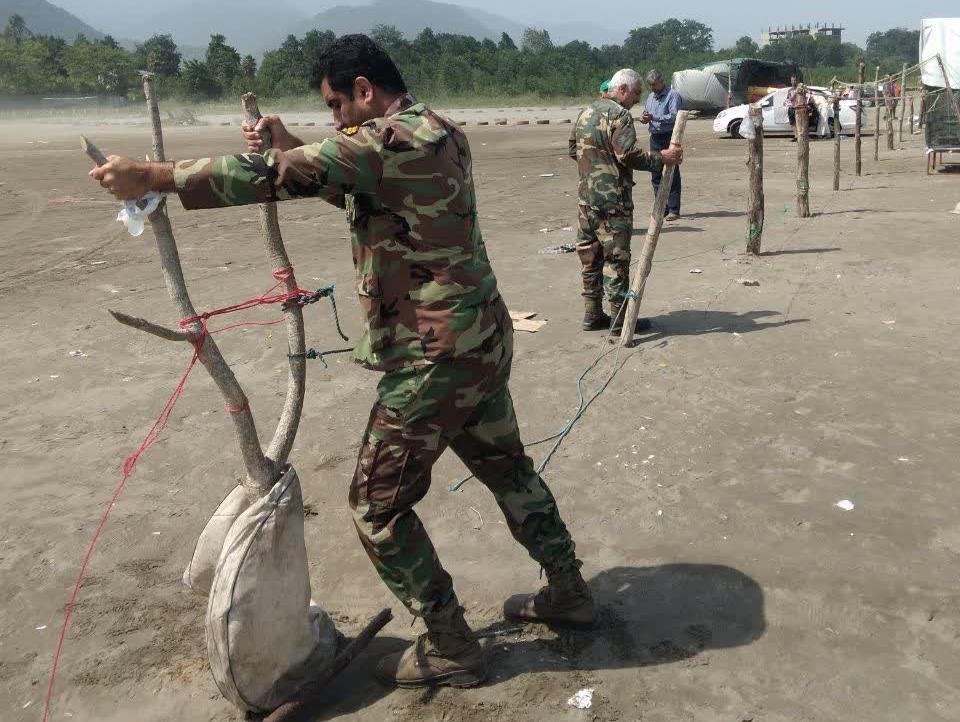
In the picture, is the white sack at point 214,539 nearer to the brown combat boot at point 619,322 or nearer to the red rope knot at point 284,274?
the red rope knot at point 284,274

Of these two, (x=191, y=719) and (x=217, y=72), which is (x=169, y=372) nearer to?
(x=191, y=719)

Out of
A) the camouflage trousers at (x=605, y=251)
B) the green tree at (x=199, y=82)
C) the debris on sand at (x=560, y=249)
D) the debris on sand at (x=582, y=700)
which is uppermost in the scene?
the green tree at (x=199, y=82)

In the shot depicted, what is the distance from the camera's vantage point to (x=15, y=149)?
28031mm

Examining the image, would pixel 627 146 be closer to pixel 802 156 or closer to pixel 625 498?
pixel 625 498

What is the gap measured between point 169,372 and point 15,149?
84.7 ft

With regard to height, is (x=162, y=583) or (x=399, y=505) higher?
(x=399, y=505)

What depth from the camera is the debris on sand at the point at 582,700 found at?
2.89 m

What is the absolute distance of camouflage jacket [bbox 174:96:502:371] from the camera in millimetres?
2506

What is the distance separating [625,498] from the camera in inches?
171

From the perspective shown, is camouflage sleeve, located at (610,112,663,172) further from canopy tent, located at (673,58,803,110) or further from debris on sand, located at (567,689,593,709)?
canopy tent, located at (673,58,803,110)

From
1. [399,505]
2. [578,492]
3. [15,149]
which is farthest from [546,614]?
[15,149]

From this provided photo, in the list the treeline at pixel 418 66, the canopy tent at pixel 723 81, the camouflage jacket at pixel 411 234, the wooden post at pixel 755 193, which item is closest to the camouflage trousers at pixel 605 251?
the wooden post at pixel 755 193

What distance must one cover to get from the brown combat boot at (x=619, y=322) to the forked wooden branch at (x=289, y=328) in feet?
13.4

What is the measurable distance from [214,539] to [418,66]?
5654 centimetres
